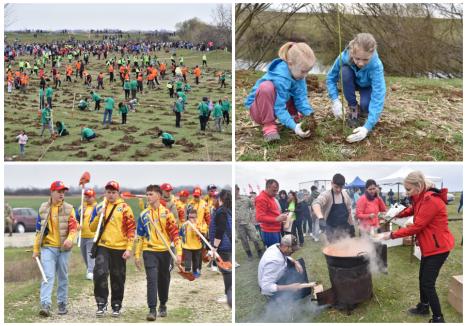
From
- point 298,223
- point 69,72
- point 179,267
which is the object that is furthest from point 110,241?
point 69,72

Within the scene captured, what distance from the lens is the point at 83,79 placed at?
7.86 m

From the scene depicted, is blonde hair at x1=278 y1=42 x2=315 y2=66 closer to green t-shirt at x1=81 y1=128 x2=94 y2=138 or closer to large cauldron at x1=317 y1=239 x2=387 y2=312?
large cauldron at x1=317 y1=239 x2=387 y2=312

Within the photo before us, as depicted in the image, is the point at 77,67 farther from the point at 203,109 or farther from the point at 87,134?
the point at 203,109

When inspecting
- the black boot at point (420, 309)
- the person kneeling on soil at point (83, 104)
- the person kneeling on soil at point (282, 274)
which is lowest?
the black boot at point (420, 309)

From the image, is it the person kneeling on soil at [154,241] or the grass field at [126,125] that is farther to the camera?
the grass field at [126,125]

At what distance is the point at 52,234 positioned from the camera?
17.1 ft

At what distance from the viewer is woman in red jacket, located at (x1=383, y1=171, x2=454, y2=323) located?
4824 mm

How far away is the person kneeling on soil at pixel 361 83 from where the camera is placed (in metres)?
5.45

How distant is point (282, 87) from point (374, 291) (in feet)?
6.74

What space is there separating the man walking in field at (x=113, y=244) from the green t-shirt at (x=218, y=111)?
1603 mm

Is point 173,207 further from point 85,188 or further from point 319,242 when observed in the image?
point 319,242

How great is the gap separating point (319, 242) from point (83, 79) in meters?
4.20

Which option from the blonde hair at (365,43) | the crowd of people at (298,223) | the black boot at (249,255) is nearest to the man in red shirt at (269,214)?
the crowd of people at (298,223)

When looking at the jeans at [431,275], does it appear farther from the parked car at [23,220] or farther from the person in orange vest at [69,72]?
the person in orange vest at [69,72]
